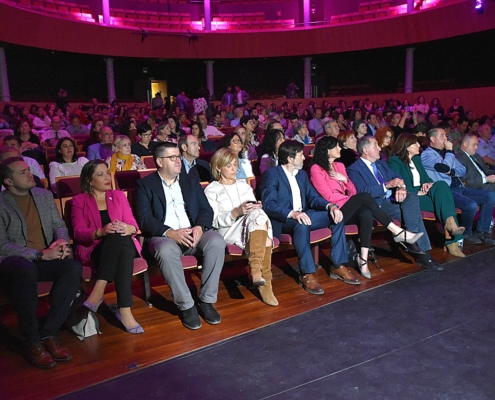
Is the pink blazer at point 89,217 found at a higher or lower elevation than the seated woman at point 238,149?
lower

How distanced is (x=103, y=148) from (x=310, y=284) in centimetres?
298

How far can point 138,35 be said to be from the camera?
14016 mm

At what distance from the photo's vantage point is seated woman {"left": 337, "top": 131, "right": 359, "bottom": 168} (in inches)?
172

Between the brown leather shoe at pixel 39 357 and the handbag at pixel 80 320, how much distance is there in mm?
275

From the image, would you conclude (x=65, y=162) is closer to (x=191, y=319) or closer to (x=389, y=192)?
(x=191, y=319)

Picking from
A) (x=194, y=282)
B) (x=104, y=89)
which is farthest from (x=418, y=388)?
(x=104, y=89)

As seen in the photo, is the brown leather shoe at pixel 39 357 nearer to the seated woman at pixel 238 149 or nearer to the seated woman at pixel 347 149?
the seated woman at pixel 238 149

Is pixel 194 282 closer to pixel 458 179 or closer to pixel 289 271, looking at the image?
pixel 289 271

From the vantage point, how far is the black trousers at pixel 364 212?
3.45m

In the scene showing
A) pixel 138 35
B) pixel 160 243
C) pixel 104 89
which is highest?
pixel 138 35

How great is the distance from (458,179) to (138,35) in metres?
11.9

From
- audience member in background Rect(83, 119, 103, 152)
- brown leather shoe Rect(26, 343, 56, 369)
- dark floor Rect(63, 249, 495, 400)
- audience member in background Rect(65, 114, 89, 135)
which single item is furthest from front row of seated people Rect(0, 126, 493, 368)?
audience member in background Rect(65, 114, 89, 135)

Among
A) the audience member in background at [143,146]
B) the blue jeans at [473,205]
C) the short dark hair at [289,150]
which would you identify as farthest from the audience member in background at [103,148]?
the blue jeans at [473,205]

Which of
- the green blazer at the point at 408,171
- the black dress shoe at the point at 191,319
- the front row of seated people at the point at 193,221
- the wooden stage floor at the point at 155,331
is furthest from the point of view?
the green blazer at the point at 408,171
